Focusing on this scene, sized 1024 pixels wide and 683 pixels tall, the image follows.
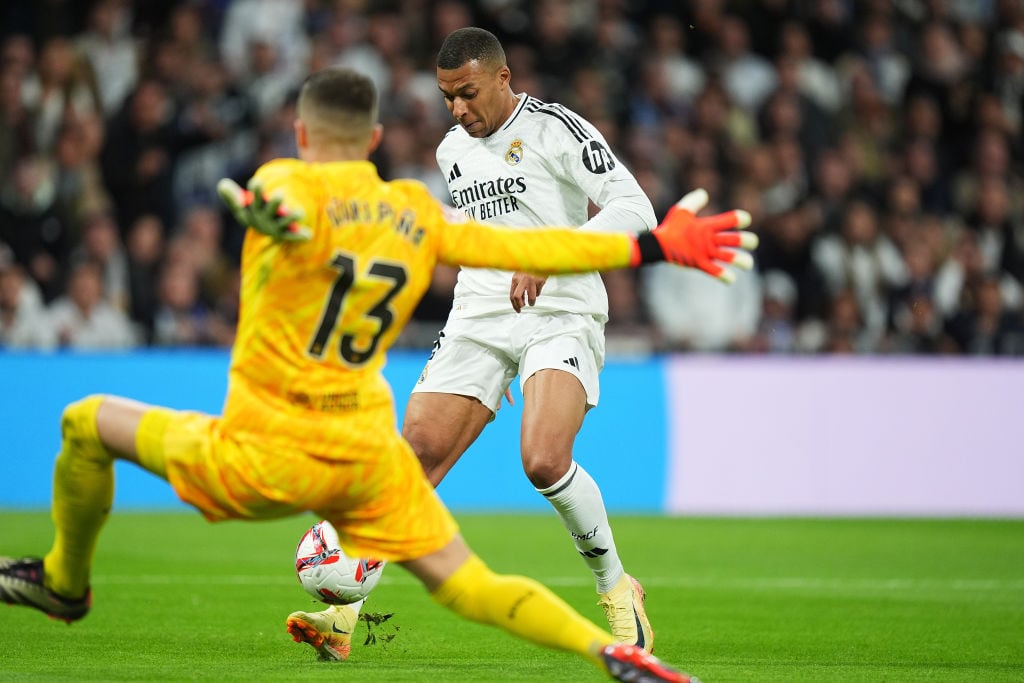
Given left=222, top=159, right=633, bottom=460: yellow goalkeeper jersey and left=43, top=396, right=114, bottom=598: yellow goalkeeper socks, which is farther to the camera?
left=43, top=396, right=114, bottom=598: yellow goalkeeper socks

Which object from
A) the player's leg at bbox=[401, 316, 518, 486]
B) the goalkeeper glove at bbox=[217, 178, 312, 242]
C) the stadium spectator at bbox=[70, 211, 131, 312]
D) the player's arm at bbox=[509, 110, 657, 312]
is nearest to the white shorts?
the player's leg at bbox=[401, 316, 518, 486]

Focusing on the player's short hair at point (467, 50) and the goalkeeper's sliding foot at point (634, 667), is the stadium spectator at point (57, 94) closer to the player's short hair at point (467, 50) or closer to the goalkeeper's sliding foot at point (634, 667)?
the player's short hair at point (467, 50)

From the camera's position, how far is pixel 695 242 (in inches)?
175

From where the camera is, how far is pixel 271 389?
4387 millimetres

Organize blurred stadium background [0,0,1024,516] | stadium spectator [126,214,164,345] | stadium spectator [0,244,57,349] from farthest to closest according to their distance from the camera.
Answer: stadium spectator [126,214,164,345] → blurred stadium background [0,0,1024,516] → stadium spectator [0,244,57,349]

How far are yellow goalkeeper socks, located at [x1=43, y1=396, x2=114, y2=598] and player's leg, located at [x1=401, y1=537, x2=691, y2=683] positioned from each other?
98 cm

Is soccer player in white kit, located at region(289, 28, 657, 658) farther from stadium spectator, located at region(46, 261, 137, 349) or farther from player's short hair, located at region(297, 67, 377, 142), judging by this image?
stadium spectator, located at region(46, 261, 137, 349)

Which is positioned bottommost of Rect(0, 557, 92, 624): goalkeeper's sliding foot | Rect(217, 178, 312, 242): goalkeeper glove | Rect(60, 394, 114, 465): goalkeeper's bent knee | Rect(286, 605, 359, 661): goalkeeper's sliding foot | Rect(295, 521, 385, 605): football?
Rect(286, 605, 359, 661): goalkeeper's sliding foot

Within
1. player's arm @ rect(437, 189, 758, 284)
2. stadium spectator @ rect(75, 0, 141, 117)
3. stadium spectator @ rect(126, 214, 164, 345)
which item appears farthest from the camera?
stadium spectator @ rect(75, 0, 141, 117)

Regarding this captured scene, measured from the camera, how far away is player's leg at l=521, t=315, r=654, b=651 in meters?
5.98

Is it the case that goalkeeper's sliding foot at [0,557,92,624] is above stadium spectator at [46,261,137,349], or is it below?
above

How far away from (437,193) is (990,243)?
5701 mm

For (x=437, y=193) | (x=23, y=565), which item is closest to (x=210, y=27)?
(x=437, y=193)

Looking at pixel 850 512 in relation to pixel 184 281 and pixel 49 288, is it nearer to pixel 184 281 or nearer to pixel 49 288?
pixel 184 281
